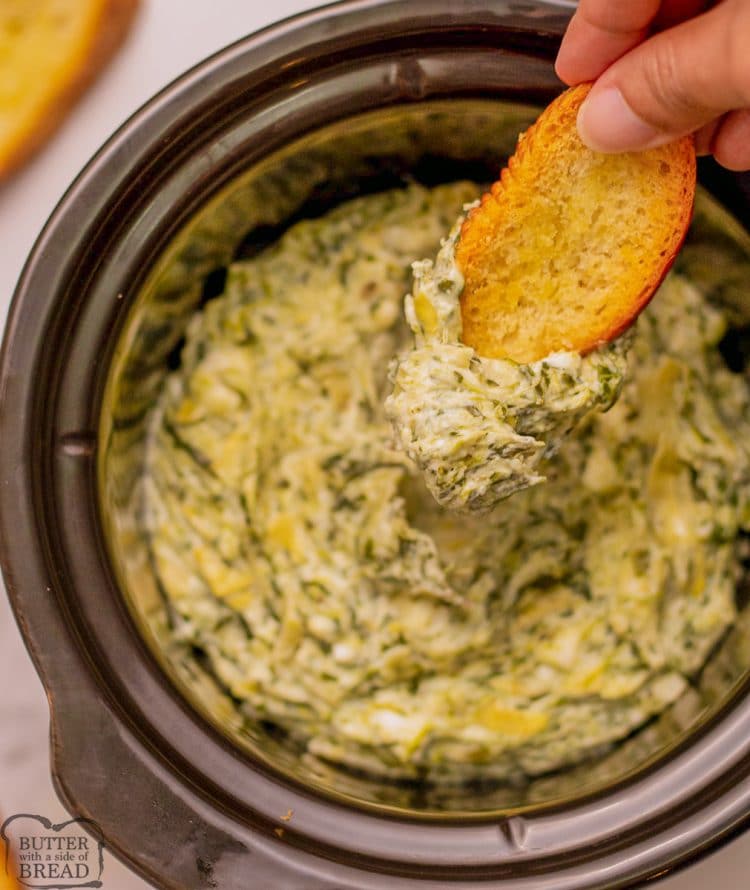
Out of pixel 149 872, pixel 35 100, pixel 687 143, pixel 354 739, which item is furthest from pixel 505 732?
pixel 35 100

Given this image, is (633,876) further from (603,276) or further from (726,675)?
(603,276)

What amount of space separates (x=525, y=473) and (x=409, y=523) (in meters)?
0.30

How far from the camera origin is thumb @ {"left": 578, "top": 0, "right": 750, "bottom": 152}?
29.9 inches

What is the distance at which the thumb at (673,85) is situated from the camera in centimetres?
76

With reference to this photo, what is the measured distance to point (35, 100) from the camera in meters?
1.37

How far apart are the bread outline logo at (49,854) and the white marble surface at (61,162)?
0.08 ft

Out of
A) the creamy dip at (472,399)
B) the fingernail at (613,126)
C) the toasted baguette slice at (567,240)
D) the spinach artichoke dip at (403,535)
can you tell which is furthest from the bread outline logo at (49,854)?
the fingernail at (613,126)

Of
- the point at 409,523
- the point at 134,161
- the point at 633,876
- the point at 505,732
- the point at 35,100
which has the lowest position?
the point at 633,876

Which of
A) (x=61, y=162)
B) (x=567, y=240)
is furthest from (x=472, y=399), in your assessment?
(x=61, y=162)

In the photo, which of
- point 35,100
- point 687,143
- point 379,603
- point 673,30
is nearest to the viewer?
point 673,30

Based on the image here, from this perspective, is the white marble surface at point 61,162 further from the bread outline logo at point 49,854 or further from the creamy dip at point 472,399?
the creamy dip at point 472,399

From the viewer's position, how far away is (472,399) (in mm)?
945

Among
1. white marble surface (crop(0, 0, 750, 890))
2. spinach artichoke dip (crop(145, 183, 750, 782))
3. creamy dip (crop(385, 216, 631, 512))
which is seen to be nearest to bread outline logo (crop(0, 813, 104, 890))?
white marble surface (crop(0, 0, 750, 890))

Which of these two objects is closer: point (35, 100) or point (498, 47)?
point (498, 47)
